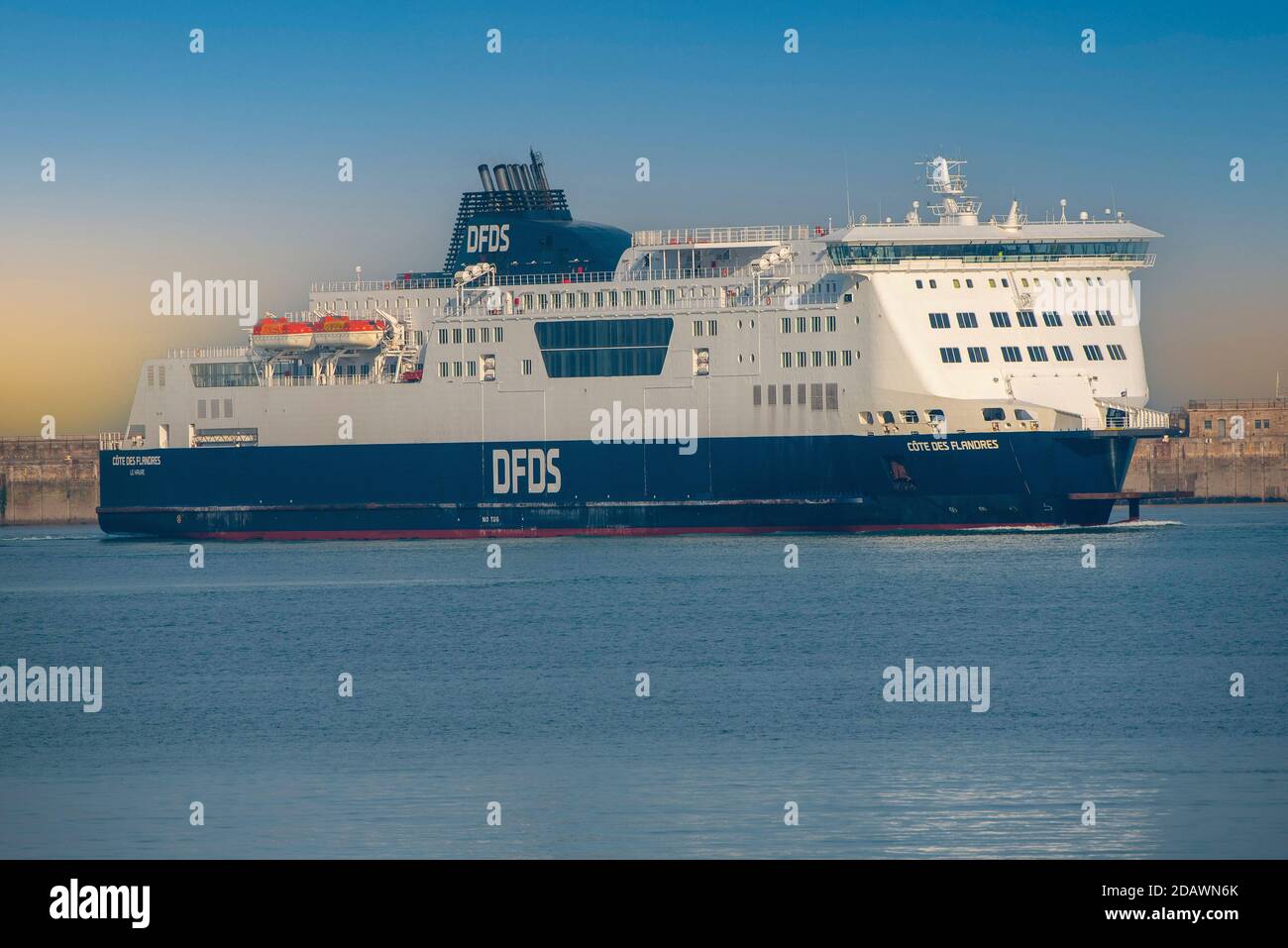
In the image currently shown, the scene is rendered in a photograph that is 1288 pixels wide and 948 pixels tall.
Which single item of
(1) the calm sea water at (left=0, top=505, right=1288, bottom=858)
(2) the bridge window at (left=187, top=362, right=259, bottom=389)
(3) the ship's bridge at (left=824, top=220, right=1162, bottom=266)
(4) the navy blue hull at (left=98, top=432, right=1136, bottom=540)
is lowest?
(1) the calm sea water at (left=0, top=505, right=1288, bottom=858)

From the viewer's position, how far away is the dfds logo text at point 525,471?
59562 millimetres

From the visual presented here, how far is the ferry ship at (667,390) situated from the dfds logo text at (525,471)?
70 millimetres

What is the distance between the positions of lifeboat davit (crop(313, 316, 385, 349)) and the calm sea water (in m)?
14.8

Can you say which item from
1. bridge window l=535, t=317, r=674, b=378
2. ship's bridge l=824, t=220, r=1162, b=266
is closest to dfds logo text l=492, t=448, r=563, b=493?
bridge window l=535, t=317, r=674, b=378

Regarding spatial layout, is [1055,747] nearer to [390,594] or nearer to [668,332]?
[390,594]

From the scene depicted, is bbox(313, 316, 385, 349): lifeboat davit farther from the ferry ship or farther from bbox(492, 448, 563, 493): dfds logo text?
bbox(492, 448, 563, 493): dfds logo text

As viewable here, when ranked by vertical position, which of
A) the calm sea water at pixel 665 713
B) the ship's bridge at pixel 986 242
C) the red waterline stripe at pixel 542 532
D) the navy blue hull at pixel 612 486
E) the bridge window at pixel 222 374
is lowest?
the calm sea water at pixel 665 713

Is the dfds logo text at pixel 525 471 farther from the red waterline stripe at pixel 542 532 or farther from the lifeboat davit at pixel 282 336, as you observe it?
the lifeboat davit at pixel 282 336

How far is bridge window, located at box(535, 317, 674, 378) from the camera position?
5862cm

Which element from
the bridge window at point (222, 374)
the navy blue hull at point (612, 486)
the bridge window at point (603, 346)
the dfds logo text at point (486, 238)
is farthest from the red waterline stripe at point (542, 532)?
the dfds logo text at point (486, 238)

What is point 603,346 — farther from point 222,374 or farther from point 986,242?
point 222,374

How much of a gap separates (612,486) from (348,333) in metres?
11.3
